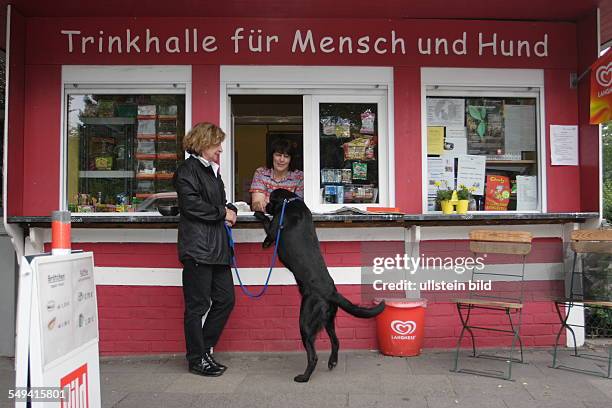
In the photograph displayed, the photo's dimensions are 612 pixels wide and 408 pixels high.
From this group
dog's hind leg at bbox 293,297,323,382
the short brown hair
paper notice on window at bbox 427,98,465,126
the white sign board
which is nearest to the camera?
the white sign board

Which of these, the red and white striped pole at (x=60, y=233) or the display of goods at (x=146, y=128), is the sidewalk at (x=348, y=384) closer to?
the red and white striped pole at (x=60, y=233)

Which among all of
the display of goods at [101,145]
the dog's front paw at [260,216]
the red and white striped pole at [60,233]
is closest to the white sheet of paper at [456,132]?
the dog's front paw at [260,216]

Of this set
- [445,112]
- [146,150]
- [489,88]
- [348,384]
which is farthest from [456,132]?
[146,150]

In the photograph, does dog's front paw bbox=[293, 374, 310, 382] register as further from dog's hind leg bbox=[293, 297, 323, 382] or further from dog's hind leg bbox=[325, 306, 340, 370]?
dog's hind leg bbox=[325, 306, 340, 370]

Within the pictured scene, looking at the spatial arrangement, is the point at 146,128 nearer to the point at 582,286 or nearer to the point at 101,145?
the point at 101,145

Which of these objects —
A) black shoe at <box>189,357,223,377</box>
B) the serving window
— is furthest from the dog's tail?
the serving window

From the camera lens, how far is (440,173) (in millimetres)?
5887

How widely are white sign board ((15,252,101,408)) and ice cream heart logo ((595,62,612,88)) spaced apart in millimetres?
4780

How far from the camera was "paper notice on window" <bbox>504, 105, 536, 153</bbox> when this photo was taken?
5.96 m

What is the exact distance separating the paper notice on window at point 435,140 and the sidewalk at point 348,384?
211cm

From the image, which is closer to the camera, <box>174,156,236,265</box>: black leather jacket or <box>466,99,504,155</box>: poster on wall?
<box>174,156,236,265</box>: black leather jacket

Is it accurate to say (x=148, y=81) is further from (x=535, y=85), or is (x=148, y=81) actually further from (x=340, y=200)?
(x=535, y=85)

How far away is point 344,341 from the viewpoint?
17.9 feet

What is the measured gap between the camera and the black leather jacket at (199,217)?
14.7ft
